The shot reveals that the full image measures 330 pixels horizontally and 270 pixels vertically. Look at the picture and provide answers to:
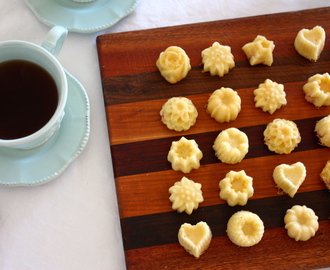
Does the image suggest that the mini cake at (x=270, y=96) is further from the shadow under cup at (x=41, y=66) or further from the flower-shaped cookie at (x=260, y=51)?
the shadow under cup at (x=41, y=66)

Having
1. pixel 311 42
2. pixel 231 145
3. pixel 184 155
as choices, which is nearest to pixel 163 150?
pixel 184 155

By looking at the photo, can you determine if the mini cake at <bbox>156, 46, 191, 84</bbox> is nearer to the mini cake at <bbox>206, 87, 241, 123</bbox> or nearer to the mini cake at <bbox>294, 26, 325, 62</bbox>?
the mini cake at <bbox>206, 87, 241, 123</bbox>

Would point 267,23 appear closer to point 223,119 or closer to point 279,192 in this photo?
point 223,119

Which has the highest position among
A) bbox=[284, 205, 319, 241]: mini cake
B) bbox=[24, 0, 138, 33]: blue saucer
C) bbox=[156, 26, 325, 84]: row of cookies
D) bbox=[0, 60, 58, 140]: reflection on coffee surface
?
bbox=[24, 0, 138, 33]: blue saucer

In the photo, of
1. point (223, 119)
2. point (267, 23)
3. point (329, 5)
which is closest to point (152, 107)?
point (223, 119)

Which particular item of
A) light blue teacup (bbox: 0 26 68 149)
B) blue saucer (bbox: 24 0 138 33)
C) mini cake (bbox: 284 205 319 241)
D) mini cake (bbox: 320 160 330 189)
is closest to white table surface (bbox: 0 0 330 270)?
blue saucer (bbox: 24 0 138 33)

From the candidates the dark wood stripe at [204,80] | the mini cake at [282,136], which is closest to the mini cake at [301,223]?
the mini cake at [282,136]
